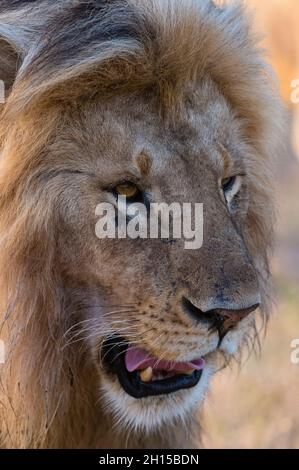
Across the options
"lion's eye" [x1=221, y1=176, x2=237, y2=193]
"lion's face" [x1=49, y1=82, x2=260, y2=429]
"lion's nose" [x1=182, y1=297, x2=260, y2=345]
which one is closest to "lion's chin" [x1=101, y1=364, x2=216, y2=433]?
"lion's face" [x1=49, y1=82, x2=260, y2=429]

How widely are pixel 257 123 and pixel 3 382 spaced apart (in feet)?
3.81

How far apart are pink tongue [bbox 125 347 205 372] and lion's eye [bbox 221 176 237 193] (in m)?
0.52

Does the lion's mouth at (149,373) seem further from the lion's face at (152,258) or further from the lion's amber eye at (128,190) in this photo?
the lion's amber eye at (128,190)

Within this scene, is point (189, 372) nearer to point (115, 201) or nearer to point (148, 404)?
point (148, 404)

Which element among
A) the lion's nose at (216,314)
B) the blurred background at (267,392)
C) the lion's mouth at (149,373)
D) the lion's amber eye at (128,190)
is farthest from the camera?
the blurred background at (267,392)

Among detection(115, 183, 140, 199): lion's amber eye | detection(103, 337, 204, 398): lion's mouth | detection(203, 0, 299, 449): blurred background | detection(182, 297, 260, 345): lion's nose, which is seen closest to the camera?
detection(182, 297, 260, 345): lion's nose

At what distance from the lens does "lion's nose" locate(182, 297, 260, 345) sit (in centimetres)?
→ 252

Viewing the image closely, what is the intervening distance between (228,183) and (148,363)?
23.6 inches

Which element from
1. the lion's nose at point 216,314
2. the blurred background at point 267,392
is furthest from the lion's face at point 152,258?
the blurred background at point 267,392

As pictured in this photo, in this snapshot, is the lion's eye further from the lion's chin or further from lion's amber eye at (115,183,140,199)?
the lion's chin

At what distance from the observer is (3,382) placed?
2832 millimetres

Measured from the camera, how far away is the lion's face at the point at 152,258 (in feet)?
8.40

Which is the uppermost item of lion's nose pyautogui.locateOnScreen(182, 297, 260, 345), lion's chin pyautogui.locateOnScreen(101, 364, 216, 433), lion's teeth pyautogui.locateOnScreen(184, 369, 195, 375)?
lion's nose pyautogui.locateOnScreen(182, 297, 260, 345)

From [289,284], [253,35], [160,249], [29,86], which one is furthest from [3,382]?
[289,284]
